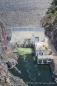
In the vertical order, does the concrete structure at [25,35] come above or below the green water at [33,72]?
above

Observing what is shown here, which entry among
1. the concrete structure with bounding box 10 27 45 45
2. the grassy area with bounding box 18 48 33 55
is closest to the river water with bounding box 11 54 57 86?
the grassy area with bounding box 18 48 33 55

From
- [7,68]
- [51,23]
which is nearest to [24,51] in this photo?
[7,68]

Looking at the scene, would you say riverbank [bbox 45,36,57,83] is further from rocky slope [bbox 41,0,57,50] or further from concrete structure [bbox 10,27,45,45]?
concrete structure [bbox 10,27,45,45]

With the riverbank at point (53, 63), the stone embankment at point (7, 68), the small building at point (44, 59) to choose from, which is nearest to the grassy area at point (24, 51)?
the stone embankment at point (7, 68)

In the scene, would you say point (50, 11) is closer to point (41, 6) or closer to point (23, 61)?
point (41, 6)

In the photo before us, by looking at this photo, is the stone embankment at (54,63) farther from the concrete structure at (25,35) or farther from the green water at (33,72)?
the concrete structure at (25,35)

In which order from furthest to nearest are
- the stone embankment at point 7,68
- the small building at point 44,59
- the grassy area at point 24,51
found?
1. the grassy area at point 24,51
2. the small building at point 44,59
3. the stone embankment at point 7,68
